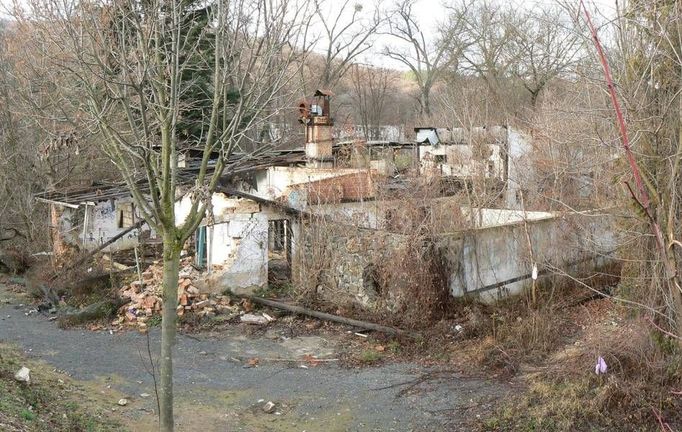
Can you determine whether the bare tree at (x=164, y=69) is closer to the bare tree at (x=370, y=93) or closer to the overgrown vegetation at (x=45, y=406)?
the overgrown vegetation at (x=45, y=406)

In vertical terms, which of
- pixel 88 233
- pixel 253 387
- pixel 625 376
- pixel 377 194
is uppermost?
pixel 377 194

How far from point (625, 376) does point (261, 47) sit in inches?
255

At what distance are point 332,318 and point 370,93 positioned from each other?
40.2 m

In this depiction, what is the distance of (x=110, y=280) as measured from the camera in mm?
16703

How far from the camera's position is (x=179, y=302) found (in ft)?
47.1

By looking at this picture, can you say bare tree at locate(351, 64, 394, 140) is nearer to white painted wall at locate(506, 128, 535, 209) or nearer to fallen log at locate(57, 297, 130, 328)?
white painted wall at locate(506, 128, 535, 209)

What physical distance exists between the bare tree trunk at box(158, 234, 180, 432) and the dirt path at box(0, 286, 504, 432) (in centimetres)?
243

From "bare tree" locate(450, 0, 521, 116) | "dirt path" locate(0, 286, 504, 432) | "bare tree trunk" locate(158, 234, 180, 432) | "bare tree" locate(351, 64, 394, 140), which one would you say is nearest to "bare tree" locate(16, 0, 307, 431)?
"bare tree trunk" locate(158, 234, 180, 432)

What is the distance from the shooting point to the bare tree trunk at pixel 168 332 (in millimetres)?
6250

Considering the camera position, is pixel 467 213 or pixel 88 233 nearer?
pixel 467 213

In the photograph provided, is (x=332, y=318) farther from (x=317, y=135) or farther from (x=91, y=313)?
(x=317, y=135)

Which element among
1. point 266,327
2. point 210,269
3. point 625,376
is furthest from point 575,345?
point 210,269

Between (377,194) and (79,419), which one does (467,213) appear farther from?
(79,419)

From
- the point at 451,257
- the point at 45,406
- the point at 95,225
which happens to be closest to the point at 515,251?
the point at 451,257
